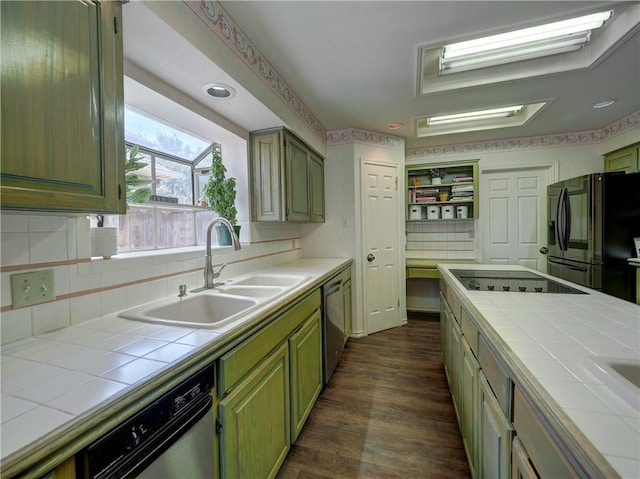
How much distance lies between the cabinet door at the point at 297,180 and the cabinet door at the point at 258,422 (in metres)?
1.30

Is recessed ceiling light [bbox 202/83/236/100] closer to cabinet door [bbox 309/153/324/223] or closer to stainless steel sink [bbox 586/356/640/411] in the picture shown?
cabinet door [bbox 309/153/324/223]

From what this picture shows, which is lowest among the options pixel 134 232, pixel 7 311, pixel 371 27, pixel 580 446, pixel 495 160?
pixel 580 446

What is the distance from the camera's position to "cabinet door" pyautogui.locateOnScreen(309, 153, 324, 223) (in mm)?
2873

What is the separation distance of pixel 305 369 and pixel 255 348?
0.68 metres

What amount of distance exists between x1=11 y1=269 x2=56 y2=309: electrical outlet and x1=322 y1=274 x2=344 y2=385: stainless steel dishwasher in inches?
59.0

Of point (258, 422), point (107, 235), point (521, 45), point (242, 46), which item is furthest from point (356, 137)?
point (258, 422)

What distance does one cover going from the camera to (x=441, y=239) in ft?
13.1

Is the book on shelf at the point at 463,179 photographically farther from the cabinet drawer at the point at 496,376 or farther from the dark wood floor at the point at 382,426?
the cabinet drawer at the point at 496,376

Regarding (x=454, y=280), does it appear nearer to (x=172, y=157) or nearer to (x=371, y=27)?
(x=371, y=27)

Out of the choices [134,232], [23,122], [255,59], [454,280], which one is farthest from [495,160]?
[23,122]

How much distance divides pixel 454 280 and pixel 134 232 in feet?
6.47

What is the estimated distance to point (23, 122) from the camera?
690 millimetres

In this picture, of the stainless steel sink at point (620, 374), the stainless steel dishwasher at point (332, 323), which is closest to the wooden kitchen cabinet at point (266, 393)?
the stainless steel dishwasher at point (332, 323)

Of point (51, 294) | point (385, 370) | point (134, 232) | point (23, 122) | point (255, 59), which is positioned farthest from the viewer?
point (385, 370)
